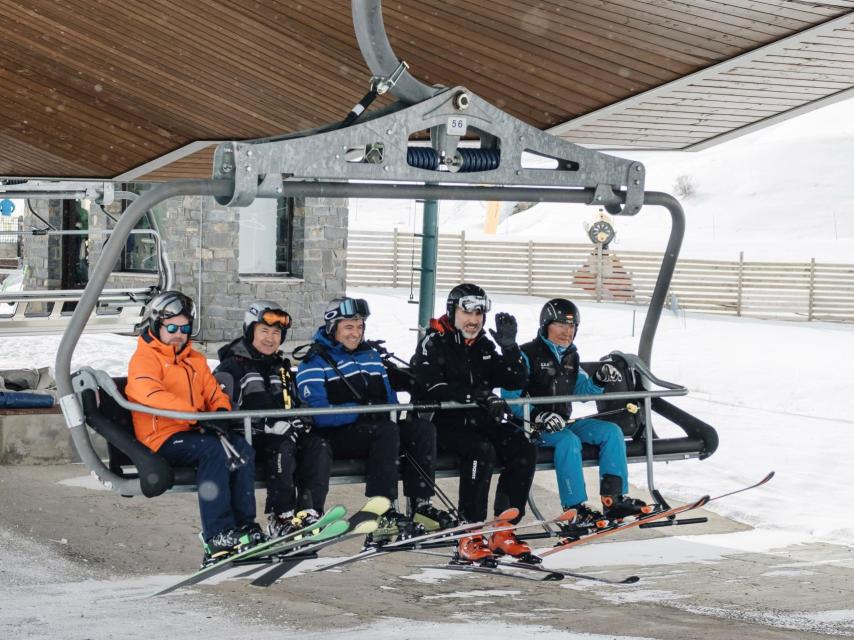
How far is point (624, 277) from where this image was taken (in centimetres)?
3114

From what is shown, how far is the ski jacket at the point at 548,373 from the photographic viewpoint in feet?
20.2

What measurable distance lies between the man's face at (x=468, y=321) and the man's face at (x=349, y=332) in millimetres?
499

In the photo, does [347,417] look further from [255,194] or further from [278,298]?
[278,298]

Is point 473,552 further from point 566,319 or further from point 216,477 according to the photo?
point 566,319

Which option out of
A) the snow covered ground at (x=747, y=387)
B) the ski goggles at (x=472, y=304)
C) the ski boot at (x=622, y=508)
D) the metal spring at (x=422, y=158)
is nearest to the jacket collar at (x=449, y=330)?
the ski goggles at (x=472, y=304)

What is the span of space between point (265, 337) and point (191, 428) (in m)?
0.56

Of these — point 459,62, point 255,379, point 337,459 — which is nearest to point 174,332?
point 255,379

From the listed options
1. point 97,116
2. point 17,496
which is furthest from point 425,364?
point 97,116

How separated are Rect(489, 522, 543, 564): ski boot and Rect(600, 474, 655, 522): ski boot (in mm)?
474

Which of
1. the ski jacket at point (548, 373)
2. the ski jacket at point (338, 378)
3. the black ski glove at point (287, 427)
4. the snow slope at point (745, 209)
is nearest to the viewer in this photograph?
the black ski glove at point (287, 427)

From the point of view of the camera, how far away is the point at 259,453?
5441 millimetres

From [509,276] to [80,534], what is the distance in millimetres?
26067

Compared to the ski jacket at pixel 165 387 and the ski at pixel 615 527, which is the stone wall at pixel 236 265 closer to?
the ski jacket at pixel 165 387

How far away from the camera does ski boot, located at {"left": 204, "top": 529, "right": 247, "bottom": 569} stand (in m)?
5.14
